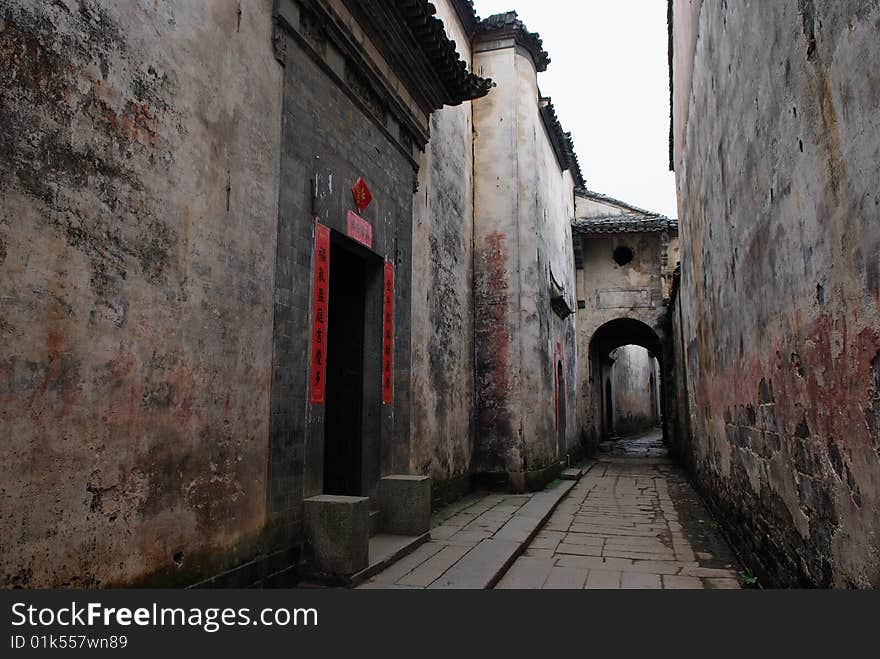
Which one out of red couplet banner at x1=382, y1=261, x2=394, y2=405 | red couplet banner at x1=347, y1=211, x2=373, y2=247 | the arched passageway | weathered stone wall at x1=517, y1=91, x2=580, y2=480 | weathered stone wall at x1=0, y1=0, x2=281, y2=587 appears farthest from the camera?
the arched passageway

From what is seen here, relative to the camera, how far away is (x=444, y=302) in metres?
8.05

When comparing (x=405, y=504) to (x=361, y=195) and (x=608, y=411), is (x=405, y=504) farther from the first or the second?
(x=608, y=411)

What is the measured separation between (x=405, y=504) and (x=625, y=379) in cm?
2264

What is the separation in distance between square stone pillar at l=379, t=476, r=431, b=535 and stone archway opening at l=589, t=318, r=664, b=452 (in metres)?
11.1

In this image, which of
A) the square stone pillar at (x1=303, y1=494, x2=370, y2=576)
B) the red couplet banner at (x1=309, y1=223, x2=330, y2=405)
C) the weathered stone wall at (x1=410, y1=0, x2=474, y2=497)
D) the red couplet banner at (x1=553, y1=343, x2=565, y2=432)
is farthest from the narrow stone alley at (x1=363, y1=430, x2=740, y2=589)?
the red couplet banner at (x1=553, y1=343, x2=565, y2=432)

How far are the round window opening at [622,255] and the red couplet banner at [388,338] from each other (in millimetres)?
10946

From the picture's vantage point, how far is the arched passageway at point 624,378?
17438mm

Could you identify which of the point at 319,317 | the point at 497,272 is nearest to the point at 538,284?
the point at 497,272

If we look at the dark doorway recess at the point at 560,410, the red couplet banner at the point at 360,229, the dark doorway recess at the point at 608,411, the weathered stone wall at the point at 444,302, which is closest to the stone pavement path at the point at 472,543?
the weathered stone wall at the point at 444,302

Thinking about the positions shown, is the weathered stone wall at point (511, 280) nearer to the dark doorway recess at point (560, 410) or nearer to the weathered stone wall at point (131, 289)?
the dark doorway recess at point (560, 410)

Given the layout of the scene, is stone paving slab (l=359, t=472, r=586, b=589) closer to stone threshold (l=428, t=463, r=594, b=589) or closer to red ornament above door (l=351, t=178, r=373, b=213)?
stone threshold (l=428, t=463, r=594, b=589)

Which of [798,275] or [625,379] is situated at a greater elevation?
[625,379]

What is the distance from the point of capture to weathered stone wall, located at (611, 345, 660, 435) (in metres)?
24.6

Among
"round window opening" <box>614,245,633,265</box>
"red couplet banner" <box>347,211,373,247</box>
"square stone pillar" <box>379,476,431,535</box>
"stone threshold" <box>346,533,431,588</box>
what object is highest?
"round window opening" <box>614,245,633,265</box>
